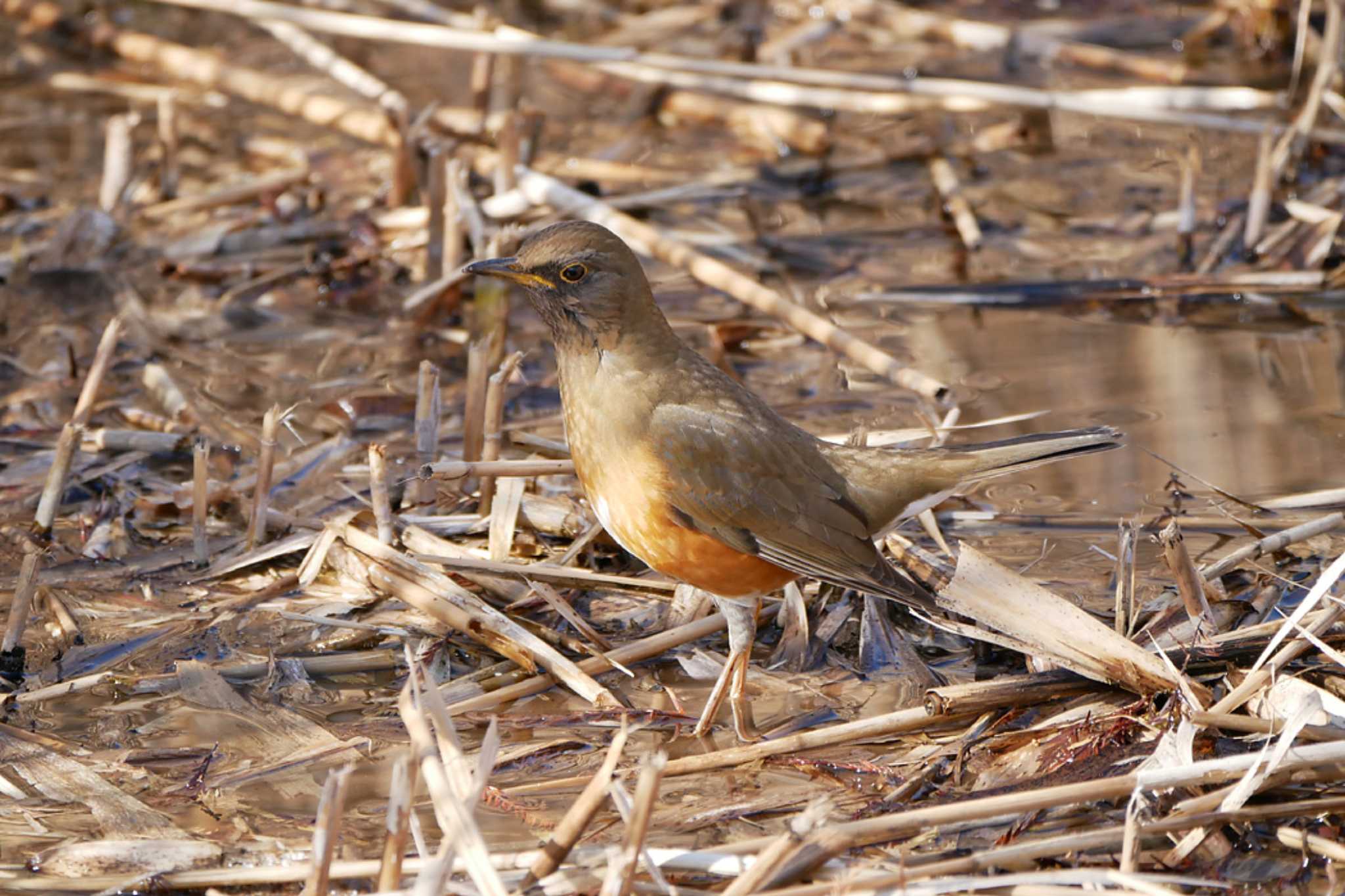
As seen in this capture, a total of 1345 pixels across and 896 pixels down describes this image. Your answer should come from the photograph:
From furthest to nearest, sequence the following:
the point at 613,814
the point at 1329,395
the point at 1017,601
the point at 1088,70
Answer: the point at 1088,70 → the point at 1329,395 → the point at 1017,601 → the point at 613,814

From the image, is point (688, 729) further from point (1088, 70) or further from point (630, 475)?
point (1088, 70)

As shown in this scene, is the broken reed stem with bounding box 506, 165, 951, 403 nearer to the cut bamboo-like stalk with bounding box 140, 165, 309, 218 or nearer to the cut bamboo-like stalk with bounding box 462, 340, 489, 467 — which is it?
the cut bamboo-like stalk with bounding box 140, 165, 309, 218

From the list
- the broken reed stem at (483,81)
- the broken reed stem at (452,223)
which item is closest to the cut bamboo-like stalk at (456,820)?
the broken reed stem at (452,223)

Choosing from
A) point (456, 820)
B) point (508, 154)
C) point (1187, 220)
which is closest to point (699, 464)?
point (456, 820)

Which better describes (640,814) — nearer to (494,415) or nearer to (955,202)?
(494,415)

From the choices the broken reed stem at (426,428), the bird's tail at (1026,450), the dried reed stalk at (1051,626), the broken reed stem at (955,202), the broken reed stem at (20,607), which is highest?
the broken reed stem at (955,202)

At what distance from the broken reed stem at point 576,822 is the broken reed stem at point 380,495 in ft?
6.14

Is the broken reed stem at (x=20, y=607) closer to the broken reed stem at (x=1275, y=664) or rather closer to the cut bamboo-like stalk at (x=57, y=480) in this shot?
the cut bamboo-like stalk at (x=57, y=480)

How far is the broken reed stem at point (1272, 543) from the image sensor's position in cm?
492

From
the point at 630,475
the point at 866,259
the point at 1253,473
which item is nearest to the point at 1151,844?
the point at 630,475

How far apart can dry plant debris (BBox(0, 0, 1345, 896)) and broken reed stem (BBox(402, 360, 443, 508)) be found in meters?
0.02

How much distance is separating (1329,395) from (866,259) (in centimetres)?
257

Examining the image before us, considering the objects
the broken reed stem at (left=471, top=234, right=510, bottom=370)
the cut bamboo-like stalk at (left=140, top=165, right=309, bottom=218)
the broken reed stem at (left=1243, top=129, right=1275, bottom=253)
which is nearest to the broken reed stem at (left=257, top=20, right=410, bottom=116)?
the cut bamboo-like stalk at (left=140, top=165, right=309, bottom=218)

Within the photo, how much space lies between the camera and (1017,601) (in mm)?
4586
